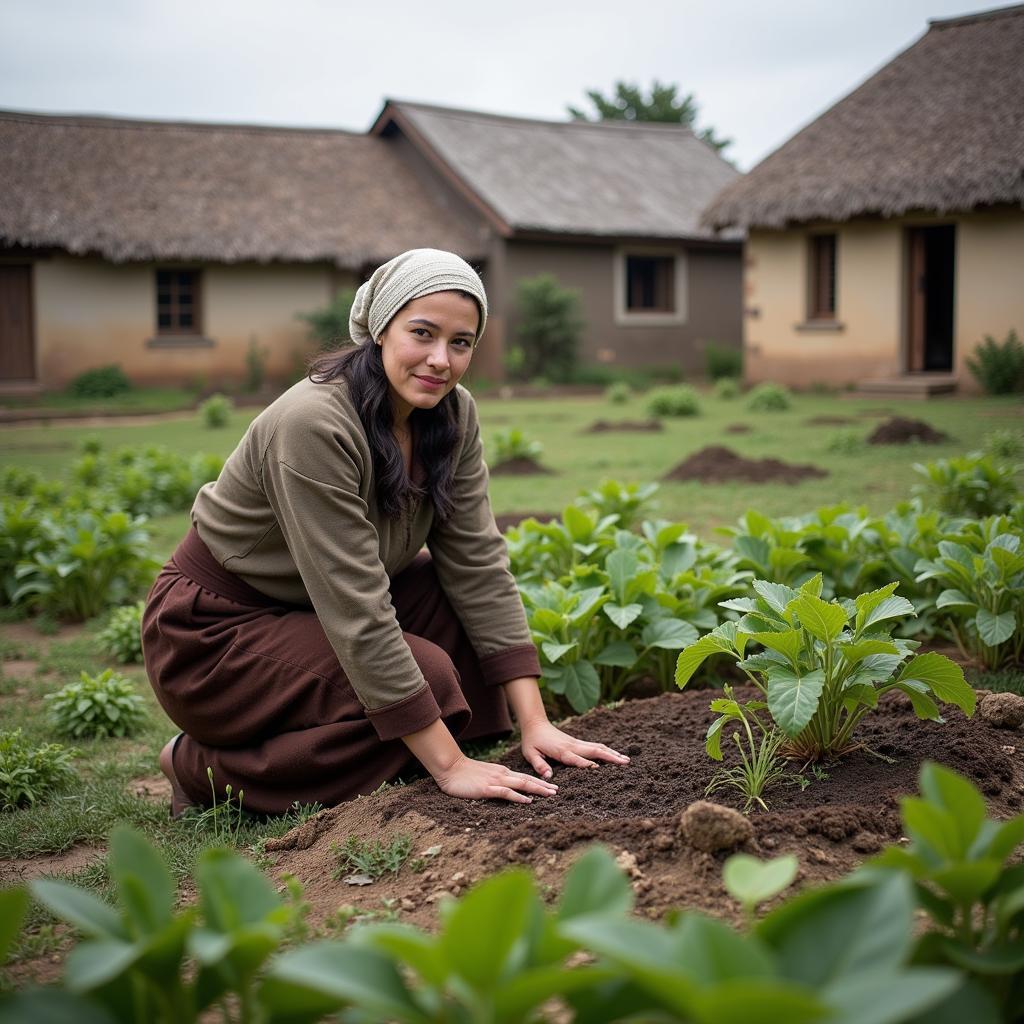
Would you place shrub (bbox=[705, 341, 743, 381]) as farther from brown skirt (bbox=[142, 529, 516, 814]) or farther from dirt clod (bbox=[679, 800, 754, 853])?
dirt clod (bbox=[679, 800, 754, 853])

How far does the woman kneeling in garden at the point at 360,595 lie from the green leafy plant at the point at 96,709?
74 cm

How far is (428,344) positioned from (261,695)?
1022 mm

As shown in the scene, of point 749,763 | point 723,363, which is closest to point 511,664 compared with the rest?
point 749,763

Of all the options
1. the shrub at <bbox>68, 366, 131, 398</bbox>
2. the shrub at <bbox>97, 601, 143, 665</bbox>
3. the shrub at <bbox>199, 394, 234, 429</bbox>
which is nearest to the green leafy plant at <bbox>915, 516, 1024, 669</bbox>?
the shrub at <bbox>97, 601, 143, 665</bbox>

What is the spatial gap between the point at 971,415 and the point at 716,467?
16.3 ft

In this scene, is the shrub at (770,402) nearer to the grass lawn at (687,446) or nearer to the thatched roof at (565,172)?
the grass lawn at (687,446)

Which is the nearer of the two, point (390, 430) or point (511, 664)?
point (390, 430)

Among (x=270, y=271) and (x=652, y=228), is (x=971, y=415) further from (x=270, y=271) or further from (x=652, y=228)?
(x=270, y=271)

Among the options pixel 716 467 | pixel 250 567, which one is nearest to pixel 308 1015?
pixel 250 567

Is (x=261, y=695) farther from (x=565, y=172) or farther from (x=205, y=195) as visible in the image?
(x=565, y=172)

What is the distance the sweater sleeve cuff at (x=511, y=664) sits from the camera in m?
3.12

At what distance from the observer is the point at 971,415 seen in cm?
1211

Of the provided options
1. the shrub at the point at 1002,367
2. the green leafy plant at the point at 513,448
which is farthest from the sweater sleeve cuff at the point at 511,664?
the shrub at the point at 1002,367

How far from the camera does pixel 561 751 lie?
2.84m
